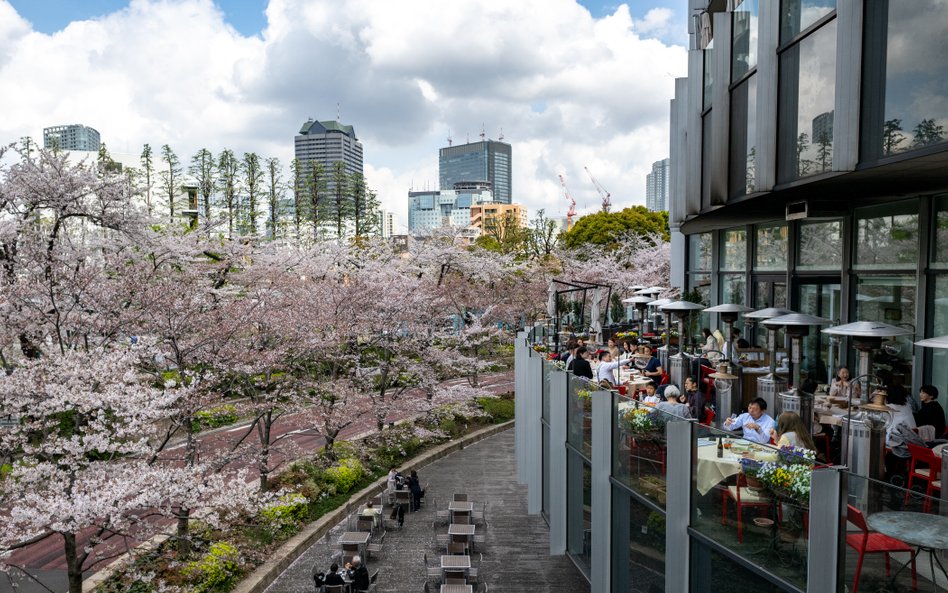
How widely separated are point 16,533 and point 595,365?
12267 millimetres

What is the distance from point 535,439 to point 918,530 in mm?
10969

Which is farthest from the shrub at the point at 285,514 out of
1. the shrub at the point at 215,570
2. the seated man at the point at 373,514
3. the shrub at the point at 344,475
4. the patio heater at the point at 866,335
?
the patio heater at the point at 866,335

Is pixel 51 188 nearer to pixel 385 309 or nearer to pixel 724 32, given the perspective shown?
pixel 385 309

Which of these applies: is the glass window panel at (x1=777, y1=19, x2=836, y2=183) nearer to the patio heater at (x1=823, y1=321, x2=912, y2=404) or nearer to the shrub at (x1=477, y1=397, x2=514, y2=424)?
the patio heater at (x1=823, y1=321, x2=912, y2=404)

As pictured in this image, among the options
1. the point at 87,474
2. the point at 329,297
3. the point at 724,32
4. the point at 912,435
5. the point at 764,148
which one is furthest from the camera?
the point at 329,297

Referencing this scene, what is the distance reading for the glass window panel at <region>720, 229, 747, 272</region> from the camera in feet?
62.7

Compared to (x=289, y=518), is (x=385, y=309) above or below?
above

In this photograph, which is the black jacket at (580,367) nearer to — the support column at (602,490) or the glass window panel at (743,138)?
the support column at (602,490)

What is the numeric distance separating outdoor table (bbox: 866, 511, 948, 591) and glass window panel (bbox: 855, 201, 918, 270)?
25.8ft

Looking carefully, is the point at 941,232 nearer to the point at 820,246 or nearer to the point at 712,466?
the point at 820,246

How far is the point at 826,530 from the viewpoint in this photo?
17.2 ft

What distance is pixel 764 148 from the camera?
10.1m

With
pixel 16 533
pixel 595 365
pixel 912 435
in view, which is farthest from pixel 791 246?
pixel 16 533

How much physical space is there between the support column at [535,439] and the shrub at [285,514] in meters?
5.49
